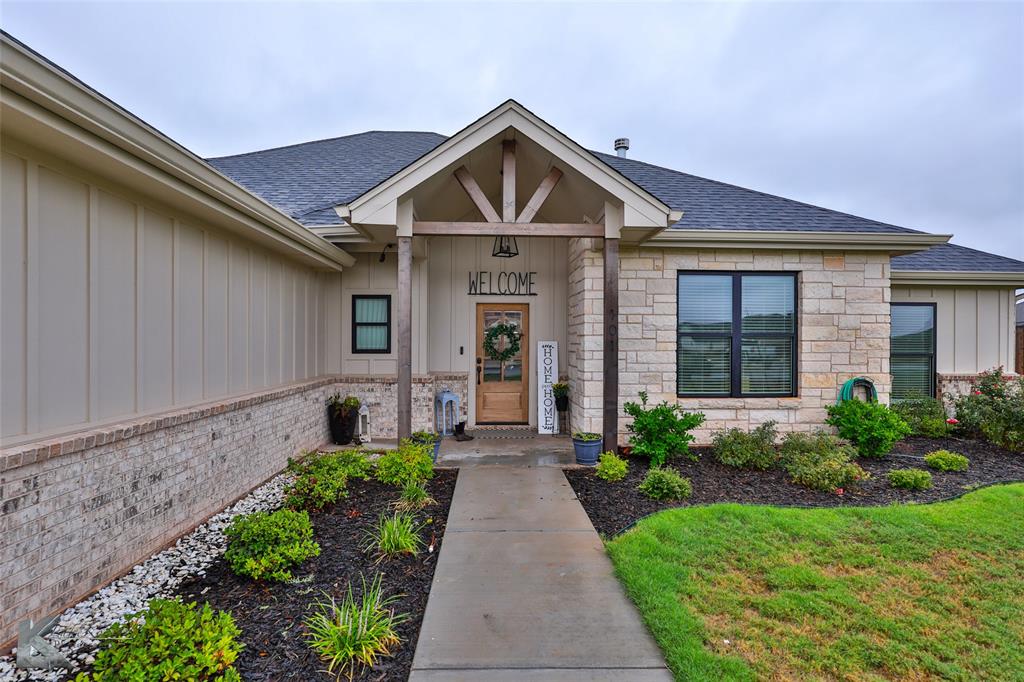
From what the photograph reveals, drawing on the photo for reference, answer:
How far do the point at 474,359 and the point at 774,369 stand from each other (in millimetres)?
4908

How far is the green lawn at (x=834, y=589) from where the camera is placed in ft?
7.81

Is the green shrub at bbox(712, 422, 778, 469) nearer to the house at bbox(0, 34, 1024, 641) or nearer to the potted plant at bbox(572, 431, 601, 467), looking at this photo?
the house at bbox(0, 34, 1024, 641)

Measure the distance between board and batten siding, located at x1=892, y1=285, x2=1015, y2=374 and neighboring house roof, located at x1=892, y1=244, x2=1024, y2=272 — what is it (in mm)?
374

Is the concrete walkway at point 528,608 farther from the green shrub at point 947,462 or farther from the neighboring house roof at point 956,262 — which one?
the neighboring house roof at point 956,262

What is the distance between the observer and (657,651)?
2447 mm

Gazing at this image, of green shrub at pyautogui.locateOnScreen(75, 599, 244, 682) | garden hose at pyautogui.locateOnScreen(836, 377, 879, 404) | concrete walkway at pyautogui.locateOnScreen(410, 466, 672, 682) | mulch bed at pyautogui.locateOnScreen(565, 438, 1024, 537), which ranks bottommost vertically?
concrete walkway at pyautogui.locateOnScreen(410, 466, 672, 682)

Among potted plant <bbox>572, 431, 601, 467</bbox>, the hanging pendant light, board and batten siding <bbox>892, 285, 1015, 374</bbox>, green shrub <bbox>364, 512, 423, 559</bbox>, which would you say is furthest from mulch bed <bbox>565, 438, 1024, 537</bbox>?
the hanging pendant light

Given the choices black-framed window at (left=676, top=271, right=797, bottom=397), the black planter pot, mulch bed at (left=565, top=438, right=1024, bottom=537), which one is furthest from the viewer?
the black planter pot

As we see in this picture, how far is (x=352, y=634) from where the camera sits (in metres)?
2.40

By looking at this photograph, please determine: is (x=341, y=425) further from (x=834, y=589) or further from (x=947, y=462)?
(x=947, y=462)

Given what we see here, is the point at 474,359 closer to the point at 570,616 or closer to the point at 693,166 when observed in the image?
the point at 570,616

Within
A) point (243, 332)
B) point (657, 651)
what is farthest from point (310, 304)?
point (657, 651)

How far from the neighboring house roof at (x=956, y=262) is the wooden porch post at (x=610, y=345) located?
603 cm

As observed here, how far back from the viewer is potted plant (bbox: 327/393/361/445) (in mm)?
7180
